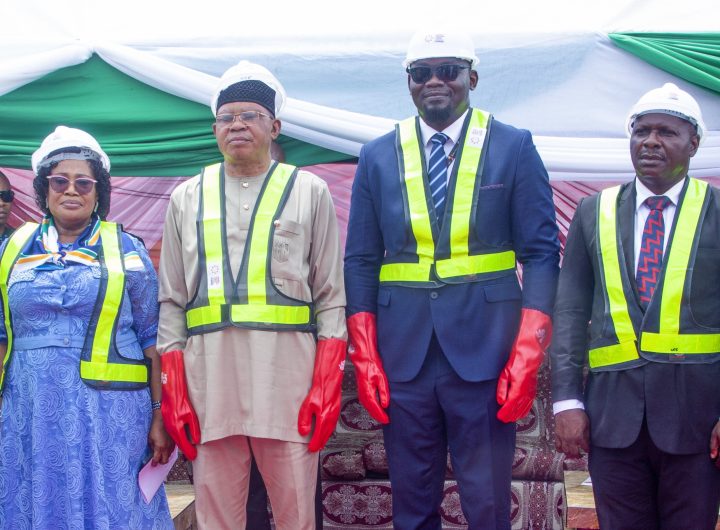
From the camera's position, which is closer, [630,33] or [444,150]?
[444,150]

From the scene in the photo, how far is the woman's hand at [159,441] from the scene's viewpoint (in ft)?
10.6

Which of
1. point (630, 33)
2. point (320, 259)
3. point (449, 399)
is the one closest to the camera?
point (449, 399)

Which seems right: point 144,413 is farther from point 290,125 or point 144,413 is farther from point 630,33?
point 630,33

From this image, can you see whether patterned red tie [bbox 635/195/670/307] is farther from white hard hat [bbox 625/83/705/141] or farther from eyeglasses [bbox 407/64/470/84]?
eyeglasses [bbox 407/64/470/84]

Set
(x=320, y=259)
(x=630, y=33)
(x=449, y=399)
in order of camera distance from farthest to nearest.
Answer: (x=630, y=33) < (x=320, y=259) < (x=449, y=399)

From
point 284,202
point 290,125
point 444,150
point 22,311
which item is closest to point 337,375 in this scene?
point 284,202

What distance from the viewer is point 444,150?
3.18 m

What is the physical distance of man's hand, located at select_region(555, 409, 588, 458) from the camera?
2.87 metres

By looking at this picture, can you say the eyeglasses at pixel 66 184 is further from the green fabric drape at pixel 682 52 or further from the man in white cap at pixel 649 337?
the green fabric drape at pixel 682 52

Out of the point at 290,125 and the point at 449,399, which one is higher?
Result: the point at 290,125

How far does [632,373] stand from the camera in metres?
2.81

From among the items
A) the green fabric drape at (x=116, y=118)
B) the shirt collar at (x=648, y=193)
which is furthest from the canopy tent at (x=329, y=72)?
the shirt collar at (x=648, y=193)

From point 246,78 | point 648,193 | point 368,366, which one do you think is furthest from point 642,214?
point 246,78

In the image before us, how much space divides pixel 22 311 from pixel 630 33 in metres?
2.90
